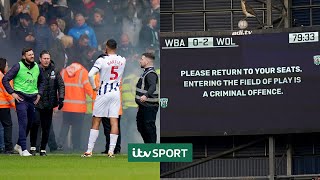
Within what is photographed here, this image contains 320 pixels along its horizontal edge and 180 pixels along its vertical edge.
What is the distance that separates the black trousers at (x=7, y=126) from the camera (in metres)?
16.2

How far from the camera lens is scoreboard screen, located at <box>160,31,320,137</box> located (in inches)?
727

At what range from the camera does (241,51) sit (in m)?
18.5

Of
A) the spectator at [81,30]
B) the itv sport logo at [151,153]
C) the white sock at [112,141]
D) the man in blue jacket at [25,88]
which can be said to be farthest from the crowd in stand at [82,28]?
the itv sport logo at [151,153]

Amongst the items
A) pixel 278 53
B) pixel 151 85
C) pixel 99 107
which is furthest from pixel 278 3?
pixel 99 107

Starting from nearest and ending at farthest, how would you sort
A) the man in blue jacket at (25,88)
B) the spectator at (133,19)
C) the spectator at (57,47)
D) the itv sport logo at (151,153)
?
the itv sport logo at (151,153), the man in blue jacket at (25,88), the spectator at (57,47), the spectator at (133,19)

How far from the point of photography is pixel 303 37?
18375 millimetres

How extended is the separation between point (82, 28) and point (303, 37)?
2983 mm

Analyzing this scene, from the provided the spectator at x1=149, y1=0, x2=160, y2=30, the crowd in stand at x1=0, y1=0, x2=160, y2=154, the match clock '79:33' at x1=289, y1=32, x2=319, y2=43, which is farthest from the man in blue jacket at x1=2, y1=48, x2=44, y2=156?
the match clock '79:33' at x1=289, y1=32, x2=319, y2=43

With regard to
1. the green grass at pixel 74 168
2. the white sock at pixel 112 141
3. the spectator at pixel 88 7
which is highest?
the spectator at pixel 88 7

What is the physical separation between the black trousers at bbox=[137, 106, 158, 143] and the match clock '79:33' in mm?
2203

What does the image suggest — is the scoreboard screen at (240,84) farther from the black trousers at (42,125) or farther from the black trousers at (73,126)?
the black trousers at (42,125)

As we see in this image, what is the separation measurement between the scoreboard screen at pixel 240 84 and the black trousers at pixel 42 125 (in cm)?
309

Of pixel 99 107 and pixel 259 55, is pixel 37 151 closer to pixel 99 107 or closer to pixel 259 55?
pixel 99 107

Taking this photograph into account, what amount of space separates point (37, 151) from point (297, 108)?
412 cm
